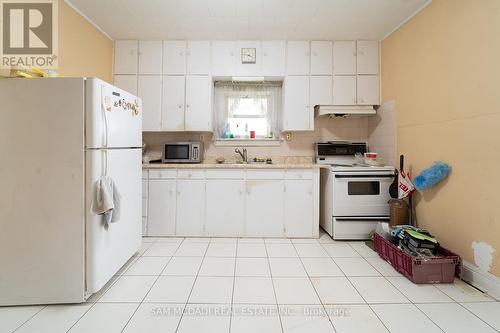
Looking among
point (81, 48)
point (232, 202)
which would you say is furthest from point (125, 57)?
point (232, 202)

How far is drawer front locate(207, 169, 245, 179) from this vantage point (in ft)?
10.4

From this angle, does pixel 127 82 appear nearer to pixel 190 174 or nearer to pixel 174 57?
pixel 174 57

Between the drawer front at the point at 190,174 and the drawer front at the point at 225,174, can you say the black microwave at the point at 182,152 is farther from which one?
the drawer front at the point at 225,174

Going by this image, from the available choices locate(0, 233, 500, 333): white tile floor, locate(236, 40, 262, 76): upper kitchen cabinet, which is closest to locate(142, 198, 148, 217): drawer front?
locate(0, 233, 500, 333): white tile floor

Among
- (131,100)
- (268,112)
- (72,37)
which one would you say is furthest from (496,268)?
(72,37)

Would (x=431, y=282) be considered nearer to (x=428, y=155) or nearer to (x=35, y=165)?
(x=428, y=155)

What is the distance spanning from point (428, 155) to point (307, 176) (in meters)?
→ 1.32

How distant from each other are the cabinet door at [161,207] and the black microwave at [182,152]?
0.39 meters

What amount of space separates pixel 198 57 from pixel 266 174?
6.29 feet

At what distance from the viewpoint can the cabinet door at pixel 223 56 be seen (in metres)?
3.44

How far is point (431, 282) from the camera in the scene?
209 centimetres

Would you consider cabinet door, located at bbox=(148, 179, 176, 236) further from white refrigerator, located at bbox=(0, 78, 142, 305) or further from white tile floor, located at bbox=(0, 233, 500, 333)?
white refrigerator, located at bbox=(0, 78, 142, 305)

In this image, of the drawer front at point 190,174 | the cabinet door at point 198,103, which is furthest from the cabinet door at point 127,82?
the drawer front at point 190,174

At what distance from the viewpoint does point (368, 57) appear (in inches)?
137
